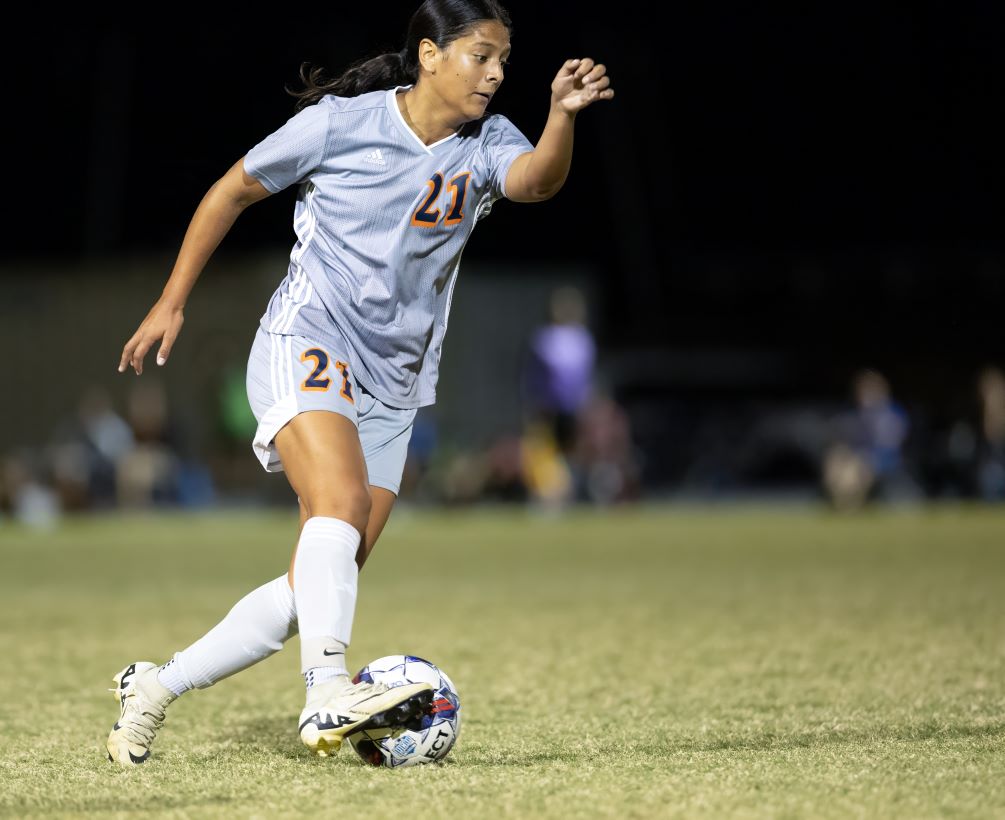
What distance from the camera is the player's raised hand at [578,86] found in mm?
4008

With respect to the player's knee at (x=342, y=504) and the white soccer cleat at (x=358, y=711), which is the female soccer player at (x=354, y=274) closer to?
the player's knee at (x=342, y=504)

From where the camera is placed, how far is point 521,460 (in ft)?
66.4

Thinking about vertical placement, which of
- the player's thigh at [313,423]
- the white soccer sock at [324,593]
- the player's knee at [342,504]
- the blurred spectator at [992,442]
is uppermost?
the player's thigh at [313,423]

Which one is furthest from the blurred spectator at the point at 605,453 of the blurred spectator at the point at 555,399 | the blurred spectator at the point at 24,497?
the blurred spectator at the point at 24,497

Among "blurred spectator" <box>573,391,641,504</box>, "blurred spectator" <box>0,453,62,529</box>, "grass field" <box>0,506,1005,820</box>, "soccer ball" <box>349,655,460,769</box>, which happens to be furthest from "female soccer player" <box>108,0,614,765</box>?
"blurred spectator" <box>573,391,641,504</box>

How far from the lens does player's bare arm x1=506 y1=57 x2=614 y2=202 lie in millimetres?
A: 4016

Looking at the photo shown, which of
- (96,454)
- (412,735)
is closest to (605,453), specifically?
(96,454)

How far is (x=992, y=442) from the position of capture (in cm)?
1995

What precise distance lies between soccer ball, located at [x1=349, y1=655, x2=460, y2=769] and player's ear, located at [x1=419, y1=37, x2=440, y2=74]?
65.0 inches

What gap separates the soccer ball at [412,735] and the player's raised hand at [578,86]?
1.58 meters

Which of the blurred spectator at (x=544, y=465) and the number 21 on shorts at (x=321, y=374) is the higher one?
the number 21 on shorts at (x=321, y=374)

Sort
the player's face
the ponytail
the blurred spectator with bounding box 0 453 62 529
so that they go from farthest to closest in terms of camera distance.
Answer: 1. the blurred spectator with bounding box 0 453 62 529
2. the ponytail
3. the player's face

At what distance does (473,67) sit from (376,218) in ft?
1.60

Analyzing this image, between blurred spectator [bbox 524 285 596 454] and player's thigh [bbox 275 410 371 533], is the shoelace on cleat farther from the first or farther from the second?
blurred spectator [bbox 524 285 596 454]
